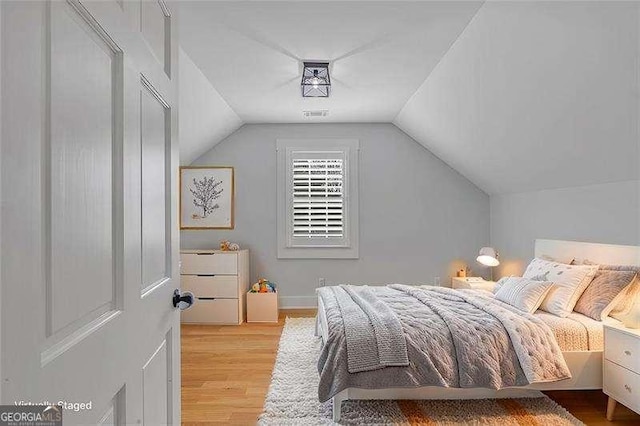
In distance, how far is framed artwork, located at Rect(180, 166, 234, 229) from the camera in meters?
5.55

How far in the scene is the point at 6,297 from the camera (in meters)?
0.53

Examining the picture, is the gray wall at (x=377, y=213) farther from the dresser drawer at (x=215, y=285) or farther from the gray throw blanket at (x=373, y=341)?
the gray throw blanket at (x=373, y=341)

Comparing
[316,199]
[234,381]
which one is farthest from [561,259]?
[234,381]

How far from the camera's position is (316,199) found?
5.61m

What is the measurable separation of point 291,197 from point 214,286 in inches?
60.0

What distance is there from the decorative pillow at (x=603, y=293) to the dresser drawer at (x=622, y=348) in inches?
11.6

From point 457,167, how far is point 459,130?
1179 millimetres

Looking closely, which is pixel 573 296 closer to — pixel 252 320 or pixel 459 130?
pixel 459 130

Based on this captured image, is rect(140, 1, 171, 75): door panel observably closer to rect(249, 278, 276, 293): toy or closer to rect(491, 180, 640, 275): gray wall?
rect(491, 180, 640, 275): gray wall

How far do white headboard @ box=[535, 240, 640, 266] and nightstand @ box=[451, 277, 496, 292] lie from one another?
2.10ft

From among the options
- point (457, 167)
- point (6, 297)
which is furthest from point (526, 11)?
point (457, 167)

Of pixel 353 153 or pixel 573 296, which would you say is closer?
pixel 573 296

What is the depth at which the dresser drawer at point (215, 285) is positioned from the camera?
16.4 ft

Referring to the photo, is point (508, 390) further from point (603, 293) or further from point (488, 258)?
point (488, 258)
